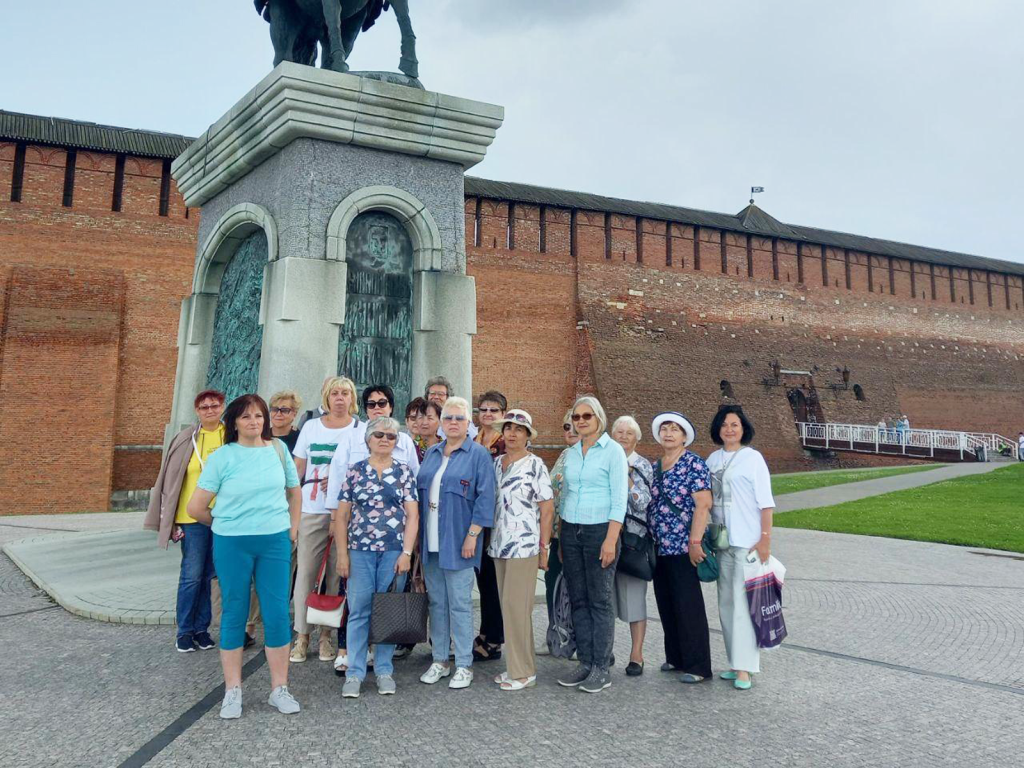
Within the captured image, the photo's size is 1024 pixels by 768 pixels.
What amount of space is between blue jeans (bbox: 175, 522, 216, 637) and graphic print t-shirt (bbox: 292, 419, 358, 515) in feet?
1.89

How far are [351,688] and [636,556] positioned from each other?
1.37m

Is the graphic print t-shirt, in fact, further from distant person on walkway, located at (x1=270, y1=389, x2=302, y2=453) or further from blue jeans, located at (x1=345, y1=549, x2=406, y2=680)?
blue jeans, located at (x1=345, y1=549, x2=406, y2=680)

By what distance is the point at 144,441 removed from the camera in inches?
667

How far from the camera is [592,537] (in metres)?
3.47

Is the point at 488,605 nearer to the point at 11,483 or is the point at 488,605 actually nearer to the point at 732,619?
the point at 732,619

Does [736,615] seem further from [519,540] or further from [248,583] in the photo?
[248,583]

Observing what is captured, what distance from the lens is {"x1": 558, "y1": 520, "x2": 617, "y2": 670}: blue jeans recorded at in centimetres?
344

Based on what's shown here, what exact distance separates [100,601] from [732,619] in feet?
12.1

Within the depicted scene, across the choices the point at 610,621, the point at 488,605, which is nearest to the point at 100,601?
the point at 488,605

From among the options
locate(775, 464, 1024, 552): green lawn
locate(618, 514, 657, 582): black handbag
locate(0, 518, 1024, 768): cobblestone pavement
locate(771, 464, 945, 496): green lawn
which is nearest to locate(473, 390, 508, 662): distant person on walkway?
locate(0, 518, 1024, 768): cobblestone pavement

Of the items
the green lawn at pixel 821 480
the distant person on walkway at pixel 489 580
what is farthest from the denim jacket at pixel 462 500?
the green lawn at pixel 821 480

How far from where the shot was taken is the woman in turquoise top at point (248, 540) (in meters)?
2.99

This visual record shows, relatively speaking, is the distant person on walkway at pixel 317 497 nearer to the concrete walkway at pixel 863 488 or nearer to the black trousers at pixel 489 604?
the black trousers at pixel 489 604

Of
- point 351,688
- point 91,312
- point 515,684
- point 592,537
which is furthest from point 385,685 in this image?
point 91,312
